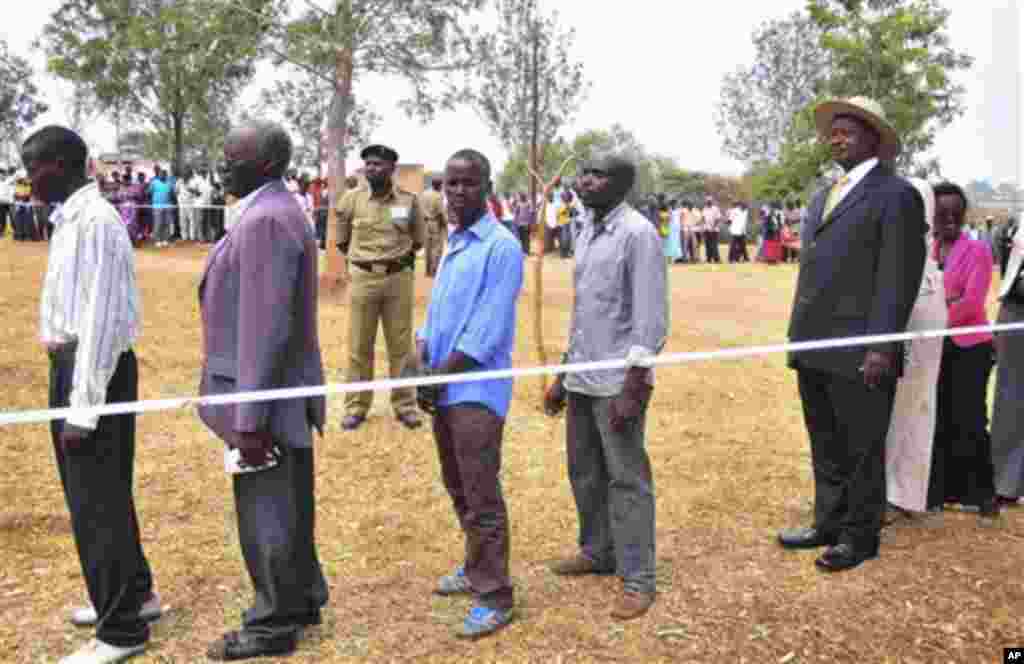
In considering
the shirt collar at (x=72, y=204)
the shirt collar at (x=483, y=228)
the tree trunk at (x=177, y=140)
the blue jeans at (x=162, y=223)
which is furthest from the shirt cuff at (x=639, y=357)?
the tree trunk at (x=177, y=140)

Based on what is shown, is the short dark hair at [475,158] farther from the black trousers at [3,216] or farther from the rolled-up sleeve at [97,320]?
the black trousers at [3,216]

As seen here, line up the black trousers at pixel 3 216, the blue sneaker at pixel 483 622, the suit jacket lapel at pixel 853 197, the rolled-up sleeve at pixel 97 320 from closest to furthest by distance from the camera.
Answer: the rolled-up sleeve at pixel 97 320, the blue sneaker at pixel 483 622, the suit jacket lapel at pixel 853 197, the black trousers at pixel 3 216

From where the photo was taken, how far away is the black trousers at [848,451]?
404cm

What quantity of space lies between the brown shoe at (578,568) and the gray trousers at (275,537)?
1.19 metres

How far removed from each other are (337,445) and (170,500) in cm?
125

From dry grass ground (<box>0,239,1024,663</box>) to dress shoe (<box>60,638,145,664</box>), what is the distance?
0.08 meters

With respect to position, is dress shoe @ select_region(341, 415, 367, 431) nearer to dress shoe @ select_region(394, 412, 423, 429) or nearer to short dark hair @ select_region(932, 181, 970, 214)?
dress shoe @ select_region(394, 412, 423, 429)

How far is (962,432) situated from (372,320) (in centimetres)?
373

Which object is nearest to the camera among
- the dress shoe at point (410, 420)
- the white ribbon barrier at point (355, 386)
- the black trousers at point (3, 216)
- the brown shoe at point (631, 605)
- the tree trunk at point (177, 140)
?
the white ribbon barrier at point (355, 386)

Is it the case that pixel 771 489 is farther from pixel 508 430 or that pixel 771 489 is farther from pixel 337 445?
pixel 337 445

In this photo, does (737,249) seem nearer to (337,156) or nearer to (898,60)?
(898,60)

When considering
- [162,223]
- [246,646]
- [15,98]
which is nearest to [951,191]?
[246,646]

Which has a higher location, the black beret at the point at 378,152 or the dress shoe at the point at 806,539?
the black beret at the point at 378,152

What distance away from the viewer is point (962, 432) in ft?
16.3
